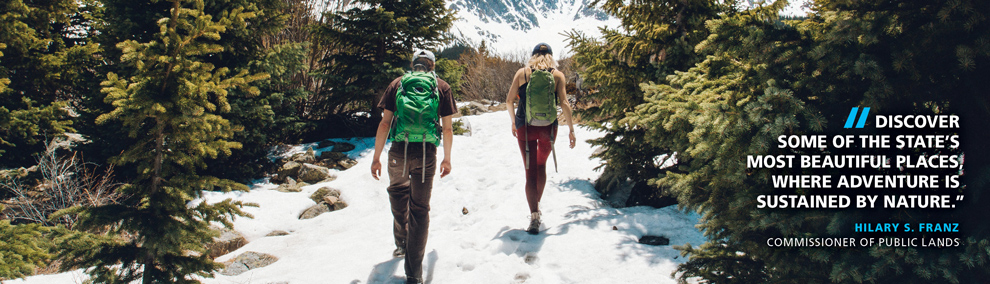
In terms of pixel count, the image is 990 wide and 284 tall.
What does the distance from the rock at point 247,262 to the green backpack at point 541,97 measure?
288cm

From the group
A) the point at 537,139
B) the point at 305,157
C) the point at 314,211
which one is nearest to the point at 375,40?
the point at 305,157

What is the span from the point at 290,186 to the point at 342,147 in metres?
2.08

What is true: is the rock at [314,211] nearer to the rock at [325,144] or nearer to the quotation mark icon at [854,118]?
the rock at [325,144]

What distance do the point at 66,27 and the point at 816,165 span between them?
1032 cm

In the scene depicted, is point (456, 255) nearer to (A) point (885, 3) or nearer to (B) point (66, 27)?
(A) point (885, 3)

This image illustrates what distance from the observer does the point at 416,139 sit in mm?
3178

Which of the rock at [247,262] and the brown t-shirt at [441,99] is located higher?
the brown t-shirt at [441,99]

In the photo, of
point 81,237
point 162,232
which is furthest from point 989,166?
point 81,237

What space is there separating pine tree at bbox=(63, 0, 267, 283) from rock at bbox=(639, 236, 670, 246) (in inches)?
126

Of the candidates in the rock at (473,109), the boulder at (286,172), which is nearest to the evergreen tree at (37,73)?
the boulder at (286,172)

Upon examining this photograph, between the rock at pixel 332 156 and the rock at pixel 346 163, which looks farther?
the rock at pixel 332 156

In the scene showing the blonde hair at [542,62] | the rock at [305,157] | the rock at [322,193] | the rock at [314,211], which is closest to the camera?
the blonde hair at [542,62]

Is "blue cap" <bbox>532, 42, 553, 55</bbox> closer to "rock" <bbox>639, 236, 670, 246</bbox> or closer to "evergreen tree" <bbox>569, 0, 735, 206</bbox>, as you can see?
"evergreen tree" <bbox>569, 0, 735, 206</bbox>

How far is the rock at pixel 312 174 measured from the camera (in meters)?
7.38
